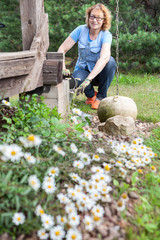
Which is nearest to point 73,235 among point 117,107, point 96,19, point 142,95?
point 117,107

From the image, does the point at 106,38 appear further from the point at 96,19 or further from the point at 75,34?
the point at 75,34

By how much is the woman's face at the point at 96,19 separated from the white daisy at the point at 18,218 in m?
3.12

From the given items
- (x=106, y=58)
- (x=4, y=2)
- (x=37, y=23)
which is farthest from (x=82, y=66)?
(x=4, y=2)

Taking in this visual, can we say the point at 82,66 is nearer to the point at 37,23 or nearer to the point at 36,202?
the point at 37,23

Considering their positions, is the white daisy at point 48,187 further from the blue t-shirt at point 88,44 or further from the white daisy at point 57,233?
the blue t-shirt at point 88,44

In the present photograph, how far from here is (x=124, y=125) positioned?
8.86ft

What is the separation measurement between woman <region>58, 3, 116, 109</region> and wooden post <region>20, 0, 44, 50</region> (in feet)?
3.79

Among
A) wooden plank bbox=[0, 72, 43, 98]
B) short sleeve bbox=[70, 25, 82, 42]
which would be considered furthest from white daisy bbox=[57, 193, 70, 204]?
short sleeve bbox=[70, 25, 82, 42]

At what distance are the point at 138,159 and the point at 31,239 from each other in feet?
3.12

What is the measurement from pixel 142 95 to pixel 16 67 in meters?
2.99

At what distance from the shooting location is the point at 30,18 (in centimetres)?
255

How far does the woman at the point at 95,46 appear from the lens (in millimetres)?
3623

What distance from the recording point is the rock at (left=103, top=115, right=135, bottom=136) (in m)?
2.71

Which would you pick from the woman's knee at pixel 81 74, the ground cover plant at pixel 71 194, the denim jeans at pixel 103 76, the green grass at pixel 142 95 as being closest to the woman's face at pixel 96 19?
the denim jeans at pixel 103 76
